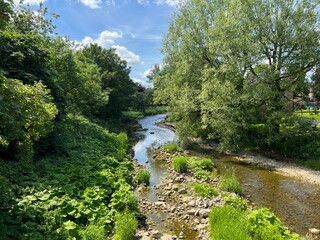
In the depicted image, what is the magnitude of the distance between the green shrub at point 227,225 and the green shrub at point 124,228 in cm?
240

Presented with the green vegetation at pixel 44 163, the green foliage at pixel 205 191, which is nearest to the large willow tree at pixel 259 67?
the green foliage at pixel 205 191

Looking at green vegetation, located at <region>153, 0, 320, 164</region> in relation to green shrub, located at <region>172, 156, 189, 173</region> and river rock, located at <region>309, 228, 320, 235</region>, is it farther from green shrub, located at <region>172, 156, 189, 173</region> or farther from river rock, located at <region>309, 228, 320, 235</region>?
river rock, located at <region>309, 228, 320, 235</region>

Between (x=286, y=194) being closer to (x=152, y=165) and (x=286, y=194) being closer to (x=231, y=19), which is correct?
(x=152, y=165)

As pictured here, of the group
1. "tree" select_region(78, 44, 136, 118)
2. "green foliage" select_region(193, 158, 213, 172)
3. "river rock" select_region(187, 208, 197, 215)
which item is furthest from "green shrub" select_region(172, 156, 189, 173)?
"tree" select_region(78, 44, 136, 118)

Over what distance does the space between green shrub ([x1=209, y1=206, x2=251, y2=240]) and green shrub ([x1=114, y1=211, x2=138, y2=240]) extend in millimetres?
2400

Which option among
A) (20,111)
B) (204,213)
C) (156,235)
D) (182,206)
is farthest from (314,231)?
(20,111)

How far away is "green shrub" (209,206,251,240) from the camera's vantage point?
22.5 feet

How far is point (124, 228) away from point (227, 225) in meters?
3.08

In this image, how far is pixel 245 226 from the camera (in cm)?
742

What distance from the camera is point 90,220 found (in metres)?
7.34

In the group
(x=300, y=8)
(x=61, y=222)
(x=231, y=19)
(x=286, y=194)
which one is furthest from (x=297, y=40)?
(x=61, y=222)

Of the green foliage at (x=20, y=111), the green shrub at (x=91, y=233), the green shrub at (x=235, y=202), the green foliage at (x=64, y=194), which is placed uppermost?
the green foliage at (x=20, y=111)

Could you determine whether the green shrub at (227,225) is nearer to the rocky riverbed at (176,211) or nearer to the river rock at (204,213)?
the rocky riverbed at (176,211)

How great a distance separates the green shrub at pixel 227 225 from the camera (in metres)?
6.85
